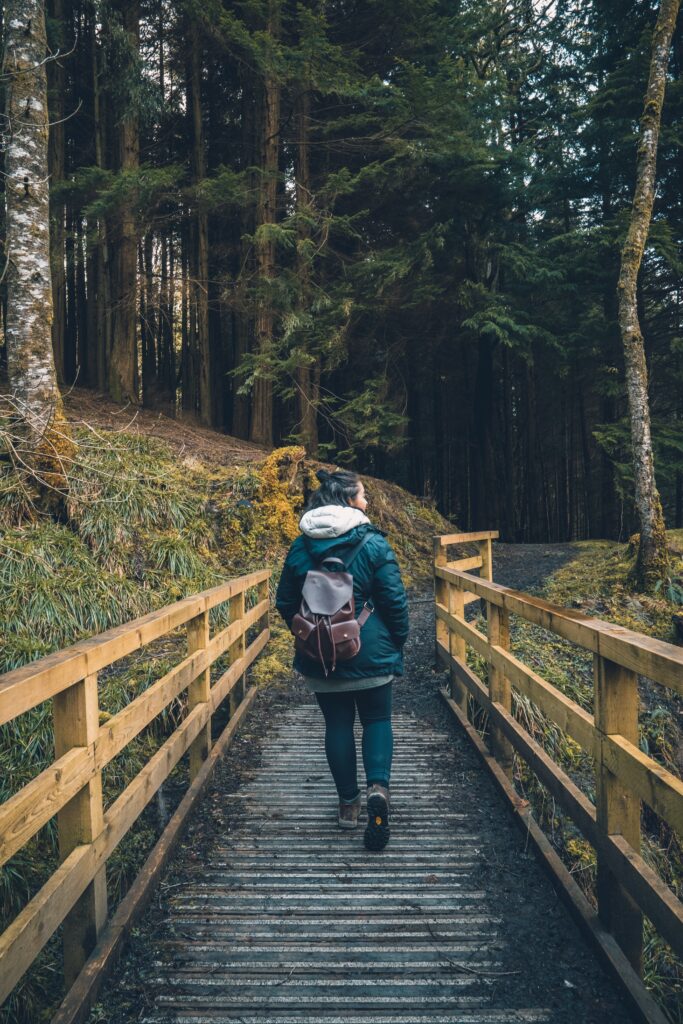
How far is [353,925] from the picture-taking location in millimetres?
2922

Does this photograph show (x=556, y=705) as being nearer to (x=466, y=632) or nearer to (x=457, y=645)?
(x=466, y=632)

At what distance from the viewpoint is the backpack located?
3428 mm

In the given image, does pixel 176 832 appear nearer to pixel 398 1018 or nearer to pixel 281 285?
pixel 398 1018

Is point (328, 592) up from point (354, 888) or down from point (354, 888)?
up

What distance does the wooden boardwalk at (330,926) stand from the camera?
242 centimetres

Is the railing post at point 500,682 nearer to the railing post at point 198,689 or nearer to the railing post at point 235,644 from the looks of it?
the railing post at point 198,689

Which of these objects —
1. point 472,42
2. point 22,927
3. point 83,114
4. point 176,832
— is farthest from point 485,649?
point 83,114

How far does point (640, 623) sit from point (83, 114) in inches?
775

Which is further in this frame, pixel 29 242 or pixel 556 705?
pixel 29 242

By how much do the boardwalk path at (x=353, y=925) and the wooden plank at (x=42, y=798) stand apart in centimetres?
81

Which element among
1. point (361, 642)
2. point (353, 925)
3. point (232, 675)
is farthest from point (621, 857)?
point (232, 675)

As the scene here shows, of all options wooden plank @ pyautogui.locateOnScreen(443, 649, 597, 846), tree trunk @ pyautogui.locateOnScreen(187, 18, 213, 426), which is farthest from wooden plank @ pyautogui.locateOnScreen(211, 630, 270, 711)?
tree trunk @ pyautogui.locateOnScreen(187, 18, 213, 426)

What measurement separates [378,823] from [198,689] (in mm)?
1416

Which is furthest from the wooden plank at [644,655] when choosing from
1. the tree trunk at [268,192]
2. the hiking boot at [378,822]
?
the tree trunk at [268,192]
